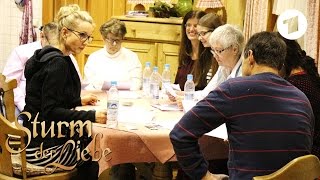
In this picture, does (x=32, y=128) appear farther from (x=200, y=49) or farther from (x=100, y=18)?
(x=100, y=18)

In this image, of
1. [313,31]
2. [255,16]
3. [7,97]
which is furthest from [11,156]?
[255,16]

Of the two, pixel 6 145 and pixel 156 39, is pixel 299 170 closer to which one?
pixel 6 145

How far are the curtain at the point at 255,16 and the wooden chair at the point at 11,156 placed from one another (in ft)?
6.67

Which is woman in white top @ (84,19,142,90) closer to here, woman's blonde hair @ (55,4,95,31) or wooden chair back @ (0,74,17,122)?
woman's blonde hair @ (55,4,95,31)

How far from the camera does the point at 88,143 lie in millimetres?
2441

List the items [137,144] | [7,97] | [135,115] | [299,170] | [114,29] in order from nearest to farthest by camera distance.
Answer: [299,170] → [137,144] → [7,97] → [135,115] → [114,29]

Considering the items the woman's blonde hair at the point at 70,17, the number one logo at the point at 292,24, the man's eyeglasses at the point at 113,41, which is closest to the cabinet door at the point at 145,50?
the man's eyeglasses at the point at 113,41

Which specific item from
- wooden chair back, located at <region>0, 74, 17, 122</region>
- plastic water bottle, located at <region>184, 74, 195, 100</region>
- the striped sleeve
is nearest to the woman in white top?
plastic water bottle, located at <region>184, 74, 195, 100</region>

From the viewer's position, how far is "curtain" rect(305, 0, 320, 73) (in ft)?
10.3

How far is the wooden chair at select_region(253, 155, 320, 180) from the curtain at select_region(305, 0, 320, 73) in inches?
67.5

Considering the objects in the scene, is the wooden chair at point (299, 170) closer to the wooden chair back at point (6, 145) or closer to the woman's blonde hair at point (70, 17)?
the wooden chair back at point (6, 145)

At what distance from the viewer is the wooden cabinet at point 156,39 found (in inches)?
177

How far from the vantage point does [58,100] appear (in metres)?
2.37

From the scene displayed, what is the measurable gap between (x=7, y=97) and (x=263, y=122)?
4.54 ft
